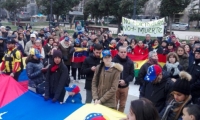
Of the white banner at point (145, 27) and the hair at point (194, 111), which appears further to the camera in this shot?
the white banner at point (145, 27)

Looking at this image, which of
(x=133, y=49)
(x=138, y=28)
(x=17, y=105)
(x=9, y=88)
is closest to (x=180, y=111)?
(x=17, y=105)

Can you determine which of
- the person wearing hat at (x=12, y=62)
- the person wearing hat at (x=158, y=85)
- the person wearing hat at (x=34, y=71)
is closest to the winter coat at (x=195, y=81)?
the person wearing hat at (x=158, y=85)

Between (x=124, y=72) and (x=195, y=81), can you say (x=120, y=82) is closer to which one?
(x=124, y=72)

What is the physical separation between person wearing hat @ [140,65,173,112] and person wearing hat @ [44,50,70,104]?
1514 mm

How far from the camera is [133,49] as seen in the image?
33.1ft

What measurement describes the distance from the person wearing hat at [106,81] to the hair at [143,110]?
7.14 ft

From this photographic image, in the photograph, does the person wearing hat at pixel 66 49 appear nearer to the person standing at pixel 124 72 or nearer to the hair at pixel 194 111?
the person standing at pixel 124 72

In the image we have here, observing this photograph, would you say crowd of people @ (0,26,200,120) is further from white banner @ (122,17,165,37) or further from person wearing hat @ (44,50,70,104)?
white banner @ (122,17,165,37)

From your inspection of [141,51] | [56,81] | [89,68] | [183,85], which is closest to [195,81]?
[183,85]

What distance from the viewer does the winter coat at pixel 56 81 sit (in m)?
4.74

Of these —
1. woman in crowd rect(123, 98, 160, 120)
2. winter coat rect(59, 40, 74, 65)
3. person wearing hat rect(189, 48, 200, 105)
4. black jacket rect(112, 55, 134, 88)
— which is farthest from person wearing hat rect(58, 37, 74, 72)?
woman in crowd rect(123, 98, 160, 120)

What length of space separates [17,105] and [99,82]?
5.25ft

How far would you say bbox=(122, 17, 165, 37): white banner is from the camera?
1273 centimetres

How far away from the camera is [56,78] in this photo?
4.80 metres
